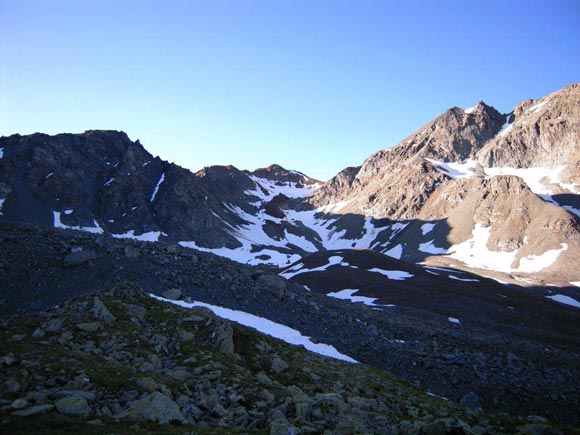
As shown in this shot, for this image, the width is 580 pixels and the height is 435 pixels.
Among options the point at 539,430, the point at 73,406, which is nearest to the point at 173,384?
the point at 73,406

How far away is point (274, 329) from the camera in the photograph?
26.2 meters

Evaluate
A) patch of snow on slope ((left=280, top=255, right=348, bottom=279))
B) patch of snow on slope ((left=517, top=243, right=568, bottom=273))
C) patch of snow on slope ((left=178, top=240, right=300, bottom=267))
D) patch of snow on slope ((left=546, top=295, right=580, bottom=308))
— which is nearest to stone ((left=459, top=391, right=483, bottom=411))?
patch of snow on slope ((left=280, top=255, right=348, bottom=279))

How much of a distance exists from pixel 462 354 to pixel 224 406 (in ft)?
72.7

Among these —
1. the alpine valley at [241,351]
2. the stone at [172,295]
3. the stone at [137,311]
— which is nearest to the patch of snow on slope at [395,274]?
the alpine valley at [241,351]

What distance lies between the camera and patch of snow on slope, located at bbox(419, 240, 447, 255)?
18525 cm

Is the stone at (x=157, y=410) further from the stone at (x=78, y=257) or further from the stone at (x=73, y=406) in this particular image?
the stone at (x=78, y=257)

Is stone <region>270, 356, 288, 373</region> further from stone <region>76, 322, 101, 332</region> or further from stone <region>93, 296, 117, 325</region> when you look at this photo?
stone <region>76, 322, 101, 332</region>

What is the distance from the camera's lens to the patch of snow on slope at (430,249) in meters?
185

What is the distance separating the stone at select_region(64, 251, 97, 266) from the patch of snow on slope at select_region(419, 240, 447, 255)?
175484 millimetres

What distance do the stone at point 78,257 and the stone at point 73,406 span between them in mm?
20967

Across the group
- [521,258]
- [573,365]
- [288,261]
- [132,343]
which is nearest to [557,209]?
[521,258]

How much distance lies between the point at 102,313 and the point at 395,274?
71467 mm

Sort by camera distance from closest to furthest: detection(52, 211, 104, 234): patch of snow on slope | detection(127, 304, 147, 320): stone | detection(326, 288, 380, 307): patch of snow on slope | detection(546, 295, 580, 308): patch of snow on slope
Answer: detection(127, 304, 147, 320): stone
detection(326, 288, 380, 307): patch of snow on slope
detection(546, 295, 580, 308): patch of snow on slope
detection(52, 211, 104, 234): patch of snow on slope

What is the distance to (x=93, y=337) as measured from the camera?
14.7 metres
